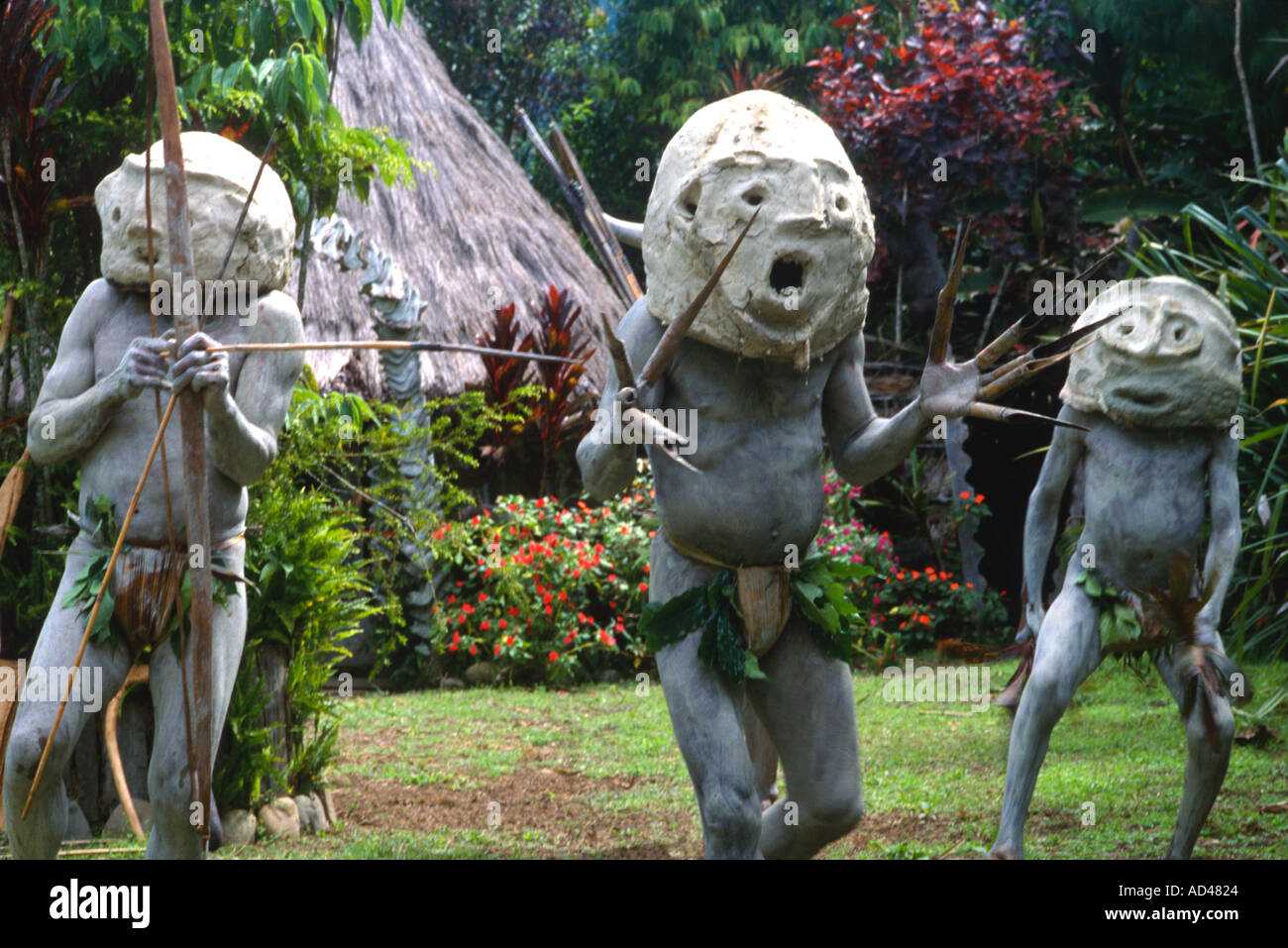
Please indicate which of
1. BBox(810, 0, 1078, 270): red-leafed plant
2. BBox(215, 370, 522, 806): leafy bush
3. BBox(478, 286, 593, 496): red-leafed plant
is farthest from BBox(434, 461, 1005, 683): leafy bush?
BBox(215, 370, 522, 806): leafy bush

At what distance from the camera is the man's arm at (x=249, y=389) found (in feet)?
9.71

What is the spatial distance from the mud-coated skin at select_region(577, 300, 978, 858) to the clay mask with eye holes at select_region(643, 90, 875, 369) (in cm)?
11

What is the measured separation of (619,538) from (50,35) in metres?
4.99

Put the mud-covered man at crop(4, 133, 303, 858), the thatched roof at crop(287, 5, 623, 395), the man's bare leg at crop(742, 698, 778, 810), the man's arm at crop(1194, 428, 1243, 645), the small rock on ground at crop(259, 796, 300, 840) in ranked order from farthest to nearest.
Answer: the thatched roof at crop(287, 5, 623, 395)
the small rock on ground at crop(259, 796, 300, 840)
the man's arm at crop(1194, 428, 1243, 645)
the man's bare leg at crop(742, 698, 778, 810)
the mud-covered man at crop(4, 133, 303, 858)

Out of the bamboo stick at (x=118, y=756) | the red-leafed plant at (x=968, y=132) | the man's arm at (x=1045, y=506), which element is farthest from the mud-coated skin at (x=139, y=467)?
the red-leafed plant at (x=968, y=132)

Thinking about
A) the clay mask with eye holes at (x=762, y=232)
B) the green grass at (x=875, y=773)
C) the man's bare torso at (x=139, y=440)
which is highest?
the clay mask with eye holes at (x=762, y=232)

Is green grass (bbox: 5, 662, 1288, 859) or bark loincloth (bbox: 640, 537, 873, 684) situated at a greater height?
bark loincloth (bbox: 640, 537, 873, 684)

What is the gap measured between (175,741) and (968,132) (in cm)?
754

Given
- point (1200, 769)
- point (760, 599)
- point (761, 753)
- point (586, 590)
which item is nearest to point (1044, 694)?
point (1200, 769)

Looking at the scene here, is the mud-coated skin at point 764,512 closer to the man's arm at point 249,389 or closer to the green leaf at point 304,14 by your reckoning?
the man's arm at point 249,389

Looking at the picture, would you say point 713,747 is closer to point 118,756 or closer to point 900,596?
point 118,756

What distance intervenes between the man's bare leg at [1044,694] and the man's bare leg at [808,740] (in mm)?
875

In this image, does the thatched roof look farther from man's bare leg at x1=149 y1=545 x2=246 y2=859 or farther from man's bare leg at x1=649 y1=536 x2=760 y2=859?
man's bare leg at x1=649 y1=536 x2=760 y2=859

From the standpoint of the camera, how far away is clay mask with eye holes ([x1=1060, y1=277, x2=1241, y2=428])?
160 inches
